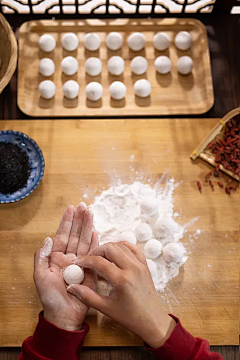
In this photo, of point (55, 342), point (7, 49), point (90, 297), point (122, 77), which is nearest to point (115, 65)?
point (122, 77)

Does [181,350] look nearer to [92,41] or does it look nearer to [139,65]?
[139,65]

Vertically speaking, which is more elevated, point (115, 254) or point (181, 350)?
point (115, 254)

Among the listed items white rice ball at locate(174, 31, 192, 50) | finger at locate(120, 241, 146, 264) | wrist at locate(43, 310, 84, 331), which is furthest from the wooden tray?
wrist at locate(43, 310, 84, 331)

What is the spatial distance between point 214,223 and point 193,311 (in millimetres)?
297

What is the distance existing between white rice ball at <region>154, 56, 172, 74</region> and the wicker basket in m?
0.52

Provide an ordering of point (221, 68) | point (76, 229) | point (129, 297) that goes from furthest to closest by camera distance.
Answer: point (221, 68), point (76, 229), point (129, 297)

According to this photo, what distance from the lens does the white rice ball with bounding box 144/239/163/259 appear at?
4.32 feet

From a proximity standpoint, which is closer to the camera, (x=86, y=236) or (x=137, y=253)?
(x=137, y=253)

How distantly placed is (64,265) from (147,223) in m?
0.32

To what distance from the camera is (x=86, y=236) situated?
127 centimetres

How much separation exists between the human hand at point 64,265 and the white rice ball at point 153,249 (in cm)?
17

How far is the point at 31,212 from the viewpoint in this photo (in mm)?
1381

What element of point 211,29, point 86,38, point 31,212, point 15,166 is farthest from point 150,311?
point 211,29

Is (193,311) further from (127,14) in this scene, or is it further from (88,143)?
(127,14)
